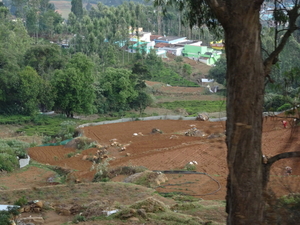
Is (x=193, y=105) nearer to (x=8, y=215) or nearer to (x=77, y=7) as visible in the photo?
(x=8, y=215)

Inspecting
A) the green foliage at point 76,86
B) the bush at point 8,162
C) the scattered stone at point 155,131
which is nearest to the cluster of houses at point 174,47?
the green foliage at point 76,86

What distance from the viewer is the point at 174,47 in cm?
6525

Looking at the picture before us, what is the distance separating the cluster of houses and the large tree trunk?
54.7 meters

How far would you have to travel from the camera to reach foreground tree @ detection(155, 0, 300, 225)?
12.6 feet

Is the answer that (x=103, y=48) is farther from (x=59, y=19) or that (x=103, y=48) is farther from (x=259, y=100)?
(x=259, y=100)

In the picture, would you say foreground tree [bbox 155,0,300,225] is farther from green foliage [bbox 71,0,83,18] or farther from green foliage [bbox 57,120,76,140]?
green foliage [bbox 71,0,83,18]

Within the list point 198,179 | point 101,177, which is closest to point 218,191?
point 198,179

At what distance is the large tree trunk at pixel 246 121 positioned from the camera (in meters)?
3.84

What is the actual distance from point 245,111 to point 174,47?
62.2m

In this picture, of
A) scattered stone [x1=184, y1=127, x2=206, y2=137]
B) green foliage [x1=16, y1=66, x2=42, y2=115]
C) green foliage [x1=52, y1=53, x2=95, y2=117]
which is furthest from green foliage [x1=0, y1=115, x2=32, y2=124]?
scattered stone [x1=184, y1=127, x2=206, y2=137]

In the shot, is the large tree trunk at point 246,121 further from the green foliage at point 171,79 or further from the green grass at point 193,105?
the green foliage at point 171,79

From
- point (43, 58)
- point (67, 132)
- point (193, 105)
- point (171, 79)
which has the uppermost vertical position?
point (43, 58)

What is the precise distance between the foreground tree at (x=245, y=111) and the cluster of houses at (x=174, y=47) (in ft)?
179

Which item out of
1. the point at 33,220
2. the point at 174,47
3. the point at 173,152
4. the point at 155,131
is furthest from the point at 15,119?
the point at 174,47
